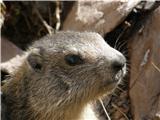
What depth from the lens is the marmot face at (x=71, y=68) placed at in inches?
203

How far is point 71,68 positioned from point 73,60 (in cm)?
8

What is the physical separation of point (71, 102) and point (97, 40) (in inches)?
26.5

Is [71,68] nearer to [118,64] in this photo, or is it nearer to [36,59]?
[36,59]

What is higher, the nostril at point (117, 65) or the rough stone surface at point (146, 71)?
the nostril at point (117, 65)

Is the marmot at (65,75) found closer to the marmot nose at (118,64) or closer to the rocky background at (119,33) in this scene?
the marmot nose at (118,64)

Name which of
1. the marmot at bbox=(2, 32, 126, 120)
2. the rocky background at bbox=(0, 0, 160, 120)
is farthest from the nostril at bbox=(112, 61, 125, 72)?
the rocky background at bbox=(0, 0, 160, 120)

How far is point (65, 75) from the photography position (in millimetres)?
5387

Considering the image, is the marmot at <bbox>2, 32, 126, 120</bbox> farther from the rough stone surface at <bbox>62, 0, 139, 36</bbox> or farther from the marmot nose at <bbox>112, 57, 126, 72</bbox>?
the rough stone surface at <bbox>62, 0, 139, 36</bbox>

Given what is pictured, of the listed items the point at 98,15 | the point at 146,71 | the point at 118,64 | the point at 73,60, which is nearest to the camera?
the point at 118,64

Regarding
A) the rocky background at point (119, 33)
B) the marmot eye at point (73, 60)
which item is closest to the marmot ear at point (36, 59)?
the marmot eye at point (73, 60)

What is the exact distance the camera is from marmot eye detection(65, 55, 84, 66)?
5.30 metres

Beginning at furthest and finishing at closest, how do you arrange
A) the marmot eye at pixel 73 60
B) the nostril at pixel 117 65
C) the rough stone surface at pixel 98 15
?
the rough stone surface at pixel 98 15, the marmot eye at pixel 73 60, the nostril at pixel 117 65

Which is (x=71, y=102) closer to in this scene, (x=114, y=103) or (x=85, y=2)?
(x=114, y=103)

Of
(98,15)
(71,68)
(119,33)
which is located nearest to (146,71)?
(119,33)
